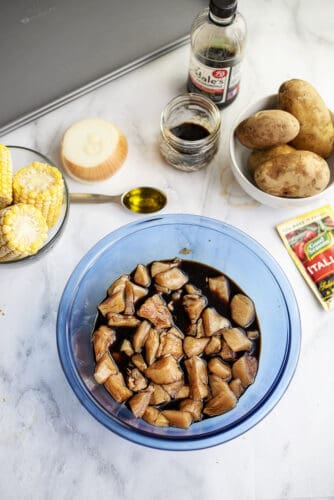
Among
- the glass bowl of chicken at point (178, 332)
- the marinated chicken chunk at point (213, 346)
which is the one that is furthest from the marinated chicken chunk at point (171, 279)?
the marinated chicken chunk at point (213, 346)

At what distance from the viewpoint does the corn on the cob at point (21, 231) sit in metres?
0.82

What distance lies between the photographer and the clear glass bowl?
0.90 meters

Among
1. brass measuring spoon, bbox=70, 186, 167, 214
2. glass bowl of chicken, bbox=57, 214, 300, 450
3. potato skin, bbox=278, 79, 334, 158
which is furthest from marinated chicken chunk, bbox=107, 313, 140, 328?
potato skin, bbox=278, 79, 334, 158

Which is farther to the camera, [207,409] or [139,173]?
[139,173]

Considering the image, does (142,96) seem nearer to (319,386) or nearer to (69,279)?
(69,279)

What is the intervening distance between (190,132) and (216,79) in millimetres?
110

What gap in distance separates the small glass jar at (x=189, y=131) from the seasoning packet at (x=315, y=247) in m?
0.21

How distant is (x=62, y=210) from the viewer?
0.93m

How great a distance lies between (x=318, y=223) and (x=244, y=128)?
0.80 ft

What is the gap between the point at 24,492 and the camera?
0.88m

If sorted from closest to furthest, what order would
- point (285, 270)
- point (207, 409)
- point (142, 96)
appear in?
point (207, 409) → point (285, 270) → point (142, 96)

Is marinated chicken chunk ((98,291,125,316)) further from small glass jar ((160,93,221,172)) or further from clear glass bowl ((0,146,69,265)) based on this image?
small glass jar ((160,93,221,172))

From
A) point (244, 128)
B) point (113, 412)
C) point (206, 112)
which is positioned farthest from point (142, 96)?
point (113, 412)

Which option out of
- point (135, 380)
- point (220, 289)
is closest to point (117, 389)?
point (135, 380)
